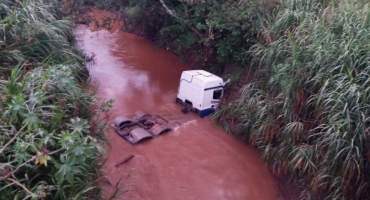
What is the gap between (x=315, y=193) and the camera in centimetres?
558

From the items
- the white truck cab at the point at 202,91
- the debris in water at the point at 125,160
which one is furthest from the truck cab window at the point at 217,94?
the debris in water at the point at 125,160

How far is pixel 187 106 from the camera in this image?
9.20 metres

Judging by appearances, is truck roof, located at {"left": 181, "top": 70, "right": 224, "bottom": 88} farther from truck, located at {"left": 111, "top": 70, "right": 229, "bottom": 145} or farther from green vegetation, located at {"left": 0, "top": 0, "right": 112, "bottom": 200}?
green vegetation, located at {"left": 0, "top": 0, "right": 112, "bottom": 200}

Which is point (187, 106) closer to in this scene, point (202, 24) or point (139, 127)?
point (139, 127)

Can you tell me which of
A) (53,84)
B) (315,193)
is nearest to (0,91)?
(53,84)

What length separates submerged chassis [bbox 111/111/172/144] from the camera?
797 cm

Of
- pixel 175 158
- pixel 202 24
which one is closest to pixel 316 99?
pixel 175 158

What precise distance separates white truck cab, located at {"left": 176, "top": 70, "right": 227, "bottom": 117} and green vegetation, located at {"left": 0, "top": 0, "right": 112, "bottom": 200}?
10.9 feet

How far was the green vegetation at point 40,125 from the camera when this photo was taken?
3.48 metres

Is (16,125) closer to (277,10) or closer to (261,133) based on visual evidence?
(261,133)

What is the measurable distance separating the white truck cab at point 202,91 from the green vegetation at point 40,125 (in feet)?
10.9

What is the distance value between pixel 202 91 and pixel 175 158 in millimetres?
1849

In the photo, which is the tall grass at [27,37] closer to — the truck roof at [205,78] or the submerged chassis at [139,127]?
the submerged chassis at [139,127]

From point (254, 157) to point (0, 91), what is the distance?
15.1 feet
